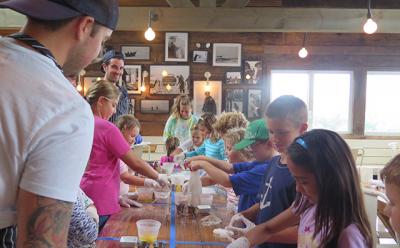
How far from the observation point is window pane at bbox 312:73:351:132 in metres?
7.31

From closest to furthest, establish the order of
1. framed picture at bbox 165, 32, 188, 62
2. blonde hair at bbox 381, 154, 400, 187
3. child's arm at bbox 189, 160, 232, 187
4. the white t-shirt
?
the white t-shirt
blonde hair at bbox 381, 154, 400, 187
child's arm at bbox 189, 160, 232, 187
framed picture at bbox 165, 32, 188, 62

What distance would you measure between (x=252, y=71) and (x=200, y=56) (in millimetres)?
936

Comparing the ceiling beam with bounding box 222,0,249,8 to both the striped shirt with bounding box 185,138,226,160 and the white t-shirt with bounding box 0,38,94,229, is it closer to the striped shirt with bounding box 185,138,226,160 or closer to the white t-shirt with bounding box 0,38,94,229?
the striped shirt with bounding box 185,138,226,160

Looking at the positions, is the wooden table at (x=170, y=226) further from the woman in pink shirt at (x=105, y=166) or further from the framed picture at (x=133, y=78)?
the framed picture at (x=133, y=78)

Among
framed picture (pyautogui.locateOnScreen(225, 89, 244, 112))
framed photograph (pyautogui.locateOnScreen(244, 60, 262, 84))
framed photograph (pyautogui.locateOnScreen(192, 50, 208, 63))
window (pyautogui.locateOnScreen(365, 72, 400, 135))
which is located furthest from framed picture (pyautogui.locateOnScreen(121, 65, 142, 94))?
window (pyautogui.locateOnScreen(365, 72, 400, 135))

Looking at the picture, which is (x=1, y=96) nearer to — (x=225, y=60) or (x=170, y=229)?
(x=170, y=229)

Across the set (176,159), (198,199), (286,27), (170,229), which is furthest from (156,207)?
(286,27)

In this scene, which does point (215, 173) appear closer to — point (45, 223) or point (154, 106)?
point (45, 223)

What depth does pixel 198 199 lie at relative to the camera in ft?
7.53

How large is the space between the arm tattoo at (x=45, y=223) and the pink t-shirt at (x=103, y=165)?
1502mm

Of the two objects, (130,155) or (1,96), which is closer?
(1,96)

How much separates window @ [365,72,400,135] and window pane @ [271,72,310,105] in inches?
44.4

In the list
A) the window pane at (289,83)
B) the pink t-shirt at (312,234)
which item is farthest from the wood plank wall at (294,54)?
the pink t-shirt at (312,234)

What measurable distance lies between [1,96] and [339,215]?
0.94 metres
